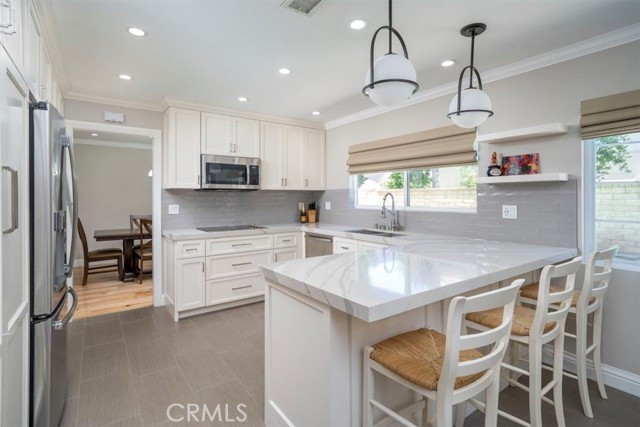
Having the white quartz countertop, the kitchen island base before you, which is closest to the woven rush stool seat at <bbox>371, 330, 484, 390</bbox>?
the kitchen island base

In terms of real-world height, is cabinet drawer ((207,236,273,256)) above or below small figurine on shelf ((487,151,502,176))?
below

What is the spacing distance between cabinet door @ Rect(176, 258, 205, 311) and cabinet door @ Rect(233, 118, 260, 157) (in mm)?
1392

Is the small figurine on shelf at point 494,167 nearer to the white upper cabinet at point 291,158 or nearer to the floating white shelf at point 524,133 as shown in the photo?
the floating white shelf at point 524,133

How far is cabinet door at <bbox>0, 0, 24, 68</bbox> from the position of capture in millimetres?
1184

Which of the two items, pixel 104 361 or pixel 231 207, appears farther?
A: pixel 231 207

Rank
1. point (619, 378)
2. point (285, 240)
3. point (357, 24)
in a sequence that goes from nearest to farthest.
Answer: point (357, 24) → point (619, 378) → point (285, 240)

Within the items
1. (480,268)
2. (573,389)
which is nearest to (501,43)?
(480,268)

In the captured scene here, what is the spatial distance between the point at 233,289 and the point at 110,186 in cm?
422

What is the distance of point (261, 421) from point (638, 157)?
9.53 feet

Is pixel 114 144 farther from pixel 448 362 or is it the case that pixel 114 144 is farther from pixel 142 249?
pixel 448 362

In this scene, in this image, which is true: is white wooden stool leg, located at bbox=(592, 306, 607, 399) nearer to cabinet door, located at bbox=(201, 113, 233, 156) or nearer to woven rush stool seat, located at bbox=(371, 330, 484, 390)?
woven rush stool seat, located at bbox=(371, 330, 484, 390)

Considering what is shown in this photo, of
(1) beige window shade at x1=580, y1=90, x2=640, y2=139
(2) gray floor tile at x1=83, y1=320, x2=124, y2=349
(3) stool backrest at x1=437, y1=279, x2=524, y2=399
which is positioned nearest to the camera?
(3) stool backrest at x1=437, y1=279, x2=524, y2=399

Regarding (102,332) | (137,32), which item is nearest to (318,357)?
(137,32)

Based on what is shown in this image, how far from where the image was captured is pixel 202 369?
2488 millimetres
